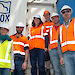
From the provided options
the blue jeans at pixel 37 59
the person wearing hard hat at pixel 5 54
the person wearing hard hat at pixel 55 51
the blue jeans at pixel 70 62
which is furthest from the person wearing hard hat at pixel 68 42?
the person wearing hard hat at pixel 5 54

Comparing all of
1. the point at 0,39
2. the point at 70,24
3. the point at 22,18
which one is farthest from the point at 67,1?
the point at 0,39

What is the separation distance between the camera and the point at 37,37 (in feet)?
11.0

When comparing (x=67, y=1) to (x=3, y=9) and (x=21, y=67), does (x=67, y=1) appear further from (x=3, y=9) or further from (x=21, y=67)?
(x=21, y=67)

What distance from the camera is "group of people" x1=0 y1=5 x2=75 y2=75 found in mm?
2387

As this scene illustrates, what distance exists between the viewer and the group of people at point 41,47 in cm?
239

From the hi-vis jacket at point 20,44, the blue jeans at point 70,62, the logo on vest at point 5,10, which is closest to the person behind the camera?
the blue jeans at point 70,62

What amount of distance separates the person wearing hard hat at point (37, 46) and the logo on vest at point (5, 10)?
1254mm

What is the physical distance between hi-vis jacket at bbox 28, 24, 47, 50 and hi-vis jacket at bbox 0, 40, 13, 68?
2.80ft

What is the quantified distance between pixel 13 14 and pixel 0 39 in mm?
2031

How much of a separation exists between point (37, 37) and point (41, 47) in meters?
0.27

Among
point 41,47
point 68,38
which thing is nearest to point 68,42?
point 68,38

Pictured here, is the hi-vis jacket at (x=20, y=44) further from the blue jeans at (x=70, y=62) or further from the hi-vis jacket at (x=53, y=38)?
the blue jeans at (x=70, y=62)

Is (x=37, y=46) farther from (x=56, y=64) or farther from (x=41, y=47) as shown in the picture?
(x=56, y=64)

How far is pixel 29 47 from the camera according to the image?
335 centimetres
